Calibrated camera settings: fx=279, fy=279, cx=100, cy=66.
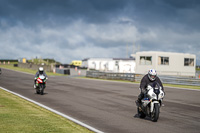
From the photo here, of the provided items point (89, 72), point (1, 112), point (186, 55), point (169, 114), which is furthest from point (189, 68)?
point (1, 112)

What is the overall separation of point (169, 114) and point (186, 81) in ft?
59.6

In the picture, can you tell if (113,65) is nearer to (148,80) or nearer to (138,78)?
(138,78)

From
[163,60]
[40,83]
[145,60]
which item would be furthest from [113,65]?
[40,83]

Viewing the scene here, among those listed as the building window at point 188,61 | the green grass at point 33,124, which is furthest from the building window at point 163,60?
the green grass at point 33,124

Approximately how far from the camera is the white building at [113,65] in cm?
5638

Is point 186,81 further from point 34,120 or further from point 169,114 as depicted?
point 34,120

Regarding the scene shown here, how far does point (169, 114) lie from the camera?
10633 mm

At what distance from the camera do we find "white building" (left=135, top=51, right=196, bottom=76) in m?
41.6

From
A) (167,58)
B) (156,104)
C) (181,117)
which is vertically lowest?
(181,117)

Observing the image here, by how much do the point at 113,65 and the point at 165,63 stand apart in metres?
20.4

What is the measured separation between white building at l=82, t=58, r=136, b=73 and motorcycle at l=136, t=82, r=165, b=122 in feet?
154

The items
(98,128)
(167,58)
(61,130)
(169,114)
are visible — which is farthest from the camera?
(167,58)

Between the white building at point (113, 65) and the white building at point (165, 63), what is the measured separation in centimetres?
1251

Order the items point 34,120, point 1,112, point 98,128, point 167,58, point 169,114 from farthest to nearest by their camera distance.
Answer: point 167,58 < point 169,114 < point 1,112 < point 34,120 < point 98,128
